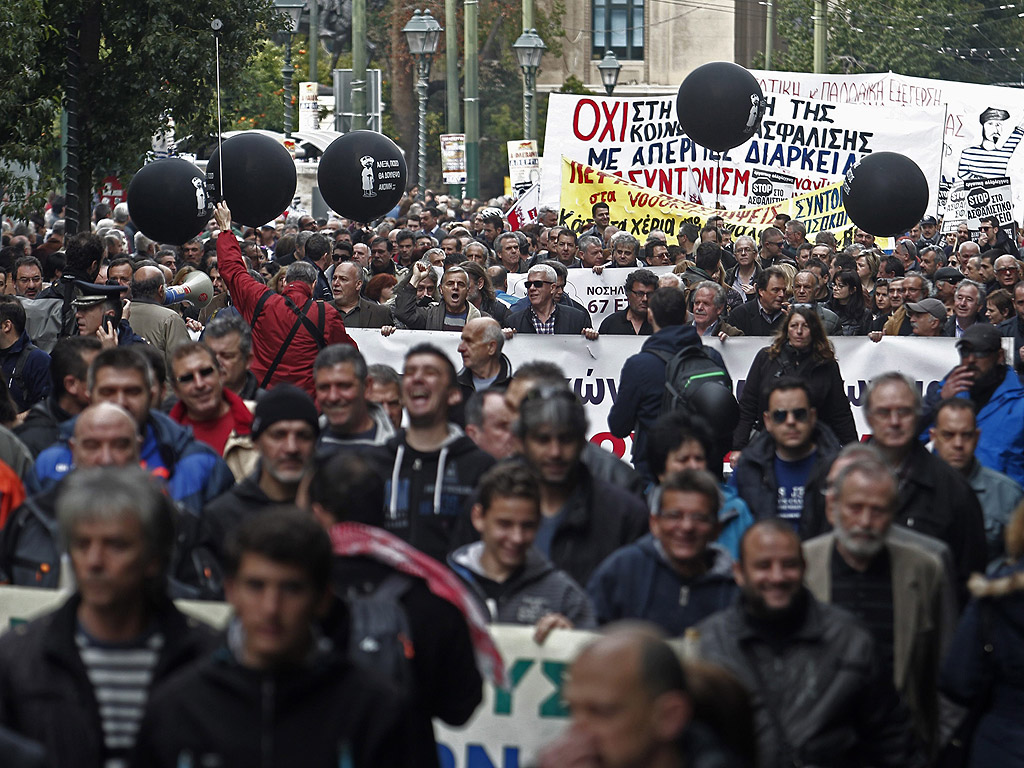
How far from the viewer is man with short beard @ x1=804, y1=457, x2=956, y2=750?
17.2 ft

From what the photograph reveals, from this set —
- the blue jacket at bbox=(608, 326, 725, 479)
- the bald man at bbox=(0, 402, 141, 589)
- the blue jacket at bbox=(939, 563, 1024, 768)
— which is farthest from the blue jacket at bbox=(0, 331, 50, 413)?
the blue jacket at bbox=(939, 563, 1024, 768)

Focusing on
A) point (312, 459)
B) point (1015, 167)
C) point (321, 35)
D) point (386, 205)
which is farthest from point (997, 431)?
point (321, 35)

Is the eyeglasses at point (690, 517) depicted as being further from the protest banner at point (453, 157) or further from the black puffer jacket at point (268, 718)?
the protest banner at point (453, 157)

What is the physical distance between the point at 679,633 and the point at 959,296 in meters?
7.32

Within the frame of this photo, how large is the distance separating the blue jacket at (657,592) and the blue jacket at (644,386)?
331cm

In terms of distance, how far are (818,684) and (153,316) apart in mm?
6432

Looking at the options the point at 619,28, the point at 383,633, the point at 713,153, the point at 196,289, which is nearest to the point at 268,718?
the point at 383,633

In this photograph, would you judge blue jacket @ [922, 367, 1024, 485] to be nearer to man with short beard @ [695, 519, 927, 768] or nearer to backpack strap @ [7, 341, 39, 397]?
man with short beard @ [695, 519, 927, 768]

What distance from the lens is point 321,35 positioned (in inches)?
3211

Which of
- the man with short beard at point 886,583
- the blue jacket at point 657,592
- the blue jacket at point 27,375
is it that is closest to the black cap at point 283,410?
the blue jacket at point 657,592

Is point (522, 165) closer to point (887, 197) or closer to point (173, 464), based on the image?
point (887, 197)

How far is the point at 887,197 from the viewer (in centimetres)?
1555

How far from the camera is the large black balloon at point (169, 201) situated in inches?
480

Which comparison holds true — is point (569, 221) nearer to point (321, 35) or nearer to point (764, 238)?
point (764, 238)
